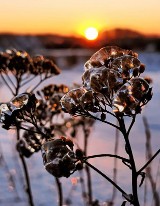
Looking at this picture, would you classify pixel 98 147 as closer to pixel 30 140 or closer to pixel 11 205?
pixel 11 205

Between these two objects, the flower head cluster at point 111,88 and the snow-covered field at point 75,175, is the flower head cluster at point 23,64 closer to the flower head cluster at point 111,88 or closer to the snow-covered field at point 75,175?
the snow-covered field at point 75,175

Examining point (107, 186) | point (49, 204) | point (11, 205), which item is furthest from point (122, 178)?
point (11, 205)

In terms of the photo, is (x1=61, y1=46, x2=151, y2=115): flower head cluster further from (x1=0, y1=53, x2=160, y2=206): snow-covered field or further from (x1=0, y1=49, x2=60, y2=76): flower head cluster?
(x1=0, y1=53, x2=160, y2=206): snow-covered field

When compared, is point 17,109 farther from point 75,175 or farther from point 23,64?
point 75,175

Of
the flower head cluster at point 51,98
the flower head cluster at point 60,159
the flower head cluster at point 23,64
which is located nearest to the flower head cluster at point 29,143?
the flower head cluster at point 51,98

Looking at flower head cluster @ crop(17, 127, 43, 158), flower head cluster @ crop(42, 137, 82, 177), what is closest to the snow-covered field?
flower head cluster @ crop(17, 127, 43, 158)
